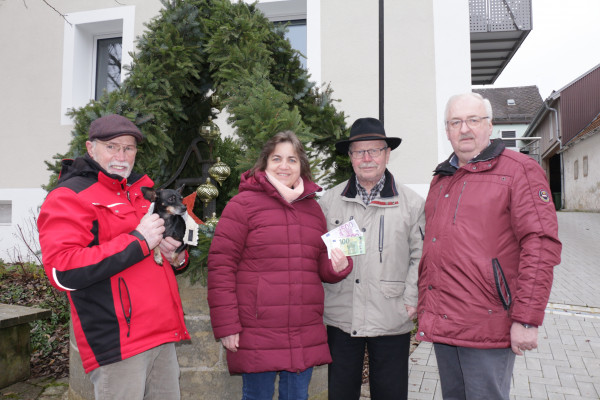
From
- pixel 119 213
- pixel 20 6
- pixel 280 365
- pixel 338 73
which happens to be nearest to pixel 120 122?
pixel 119 213

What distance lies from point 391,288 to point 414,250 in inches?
10.9

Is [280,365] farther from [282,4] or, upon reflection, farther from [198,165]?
[282,4]

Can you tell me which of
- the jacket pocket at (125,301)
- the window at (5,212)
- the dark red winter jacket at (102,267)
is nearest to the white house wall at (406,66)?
the dark red winter jacket at (102,267)

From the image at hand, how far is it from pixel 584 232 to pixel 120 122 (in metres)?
16.9

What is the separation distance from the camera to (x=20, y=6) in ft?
24.8

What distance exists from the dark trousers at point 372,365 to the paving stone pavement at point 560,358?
1435 millimetres

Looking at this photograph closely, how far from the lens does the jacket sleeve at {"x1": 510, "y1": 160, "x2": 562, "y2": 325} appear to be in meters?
1.90

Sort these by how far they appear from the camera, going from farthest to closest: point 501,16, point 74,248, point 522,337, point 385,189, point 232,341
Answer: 1. point 501,16
2. point 385,189
3. point 232,341
4. point 522,337
5. point 74,248

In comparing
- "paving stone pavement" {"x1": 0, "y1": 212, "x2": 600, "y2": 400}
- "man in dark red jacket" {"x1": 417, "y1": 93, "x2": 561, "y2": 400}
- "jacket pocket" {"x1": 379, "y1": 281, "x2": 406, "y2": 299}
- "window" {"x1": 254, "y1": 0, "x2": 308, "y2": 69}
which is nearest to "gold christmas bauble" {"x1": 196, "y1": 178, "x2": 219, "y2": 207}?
"jacket pocket" {"x1": 379, "y1": 281, "x2": 406, "y2": 299}

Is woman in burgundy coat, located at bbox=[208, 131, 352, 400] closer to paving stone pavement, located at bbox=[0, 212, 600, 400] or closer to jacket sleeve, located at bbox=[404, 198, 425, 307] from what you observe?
jacket sleeve, located at bbox=[404, 198, 425, 307]

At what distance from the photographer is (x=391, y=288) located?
2463 mm

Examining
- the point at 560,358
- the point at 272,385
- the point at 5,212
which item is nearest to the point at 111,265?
the point at 272,385

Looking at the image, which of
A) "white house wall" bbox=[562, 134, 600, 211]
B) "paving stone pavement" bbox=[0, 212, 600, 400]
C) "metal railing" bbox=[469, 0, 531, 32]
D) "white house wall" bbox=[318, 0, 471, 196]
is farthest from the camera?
"white house wall" bbox=[562, 134, 600, 211]

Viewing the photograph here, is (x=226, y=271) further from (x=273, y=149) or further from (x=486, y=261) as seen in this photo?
(x=486, y=261)
